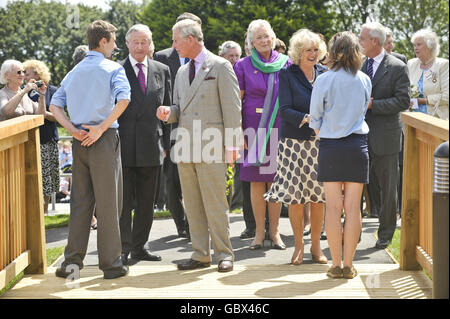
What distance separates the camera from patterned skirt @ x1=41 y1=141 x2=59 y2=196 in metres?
9.17

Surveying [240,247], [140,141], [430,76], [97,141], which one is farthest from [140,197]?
[430,76]

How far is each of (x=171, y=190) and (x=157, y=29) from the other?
36790mm

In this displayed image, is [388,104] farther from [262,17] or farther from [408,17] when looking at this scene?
[262,17]

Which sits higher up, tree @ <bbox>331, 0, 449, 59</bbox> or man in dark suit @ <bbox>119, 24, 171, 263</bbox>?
tree @ <bbox>331, 0, 449, 59</bbox>

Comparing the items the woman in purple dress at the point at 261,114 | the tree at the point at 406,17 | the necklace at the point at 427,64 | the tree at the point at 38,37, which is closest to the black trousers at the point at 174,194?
the woman in purple dress at the point at 261,114

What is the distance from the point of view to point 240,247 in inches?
283

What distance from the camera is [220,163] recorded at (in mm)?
5941

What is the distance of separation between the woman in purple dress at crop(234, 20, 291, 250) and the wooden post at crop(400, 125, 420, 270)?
153 cm

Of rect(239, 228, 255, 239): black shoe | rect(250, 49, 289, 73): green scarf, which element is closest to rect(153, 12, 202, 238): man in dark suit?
rect(239, 228, 255, 239): black shoe

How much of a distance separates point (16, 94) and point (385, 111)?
415cm

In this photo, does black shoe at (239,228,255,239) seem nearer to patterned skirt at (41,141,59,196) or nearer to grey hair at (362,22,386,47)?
grey hair at (362,22,386,47)

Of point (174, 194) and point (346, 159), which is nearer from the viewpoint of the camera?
point (346, 159)
